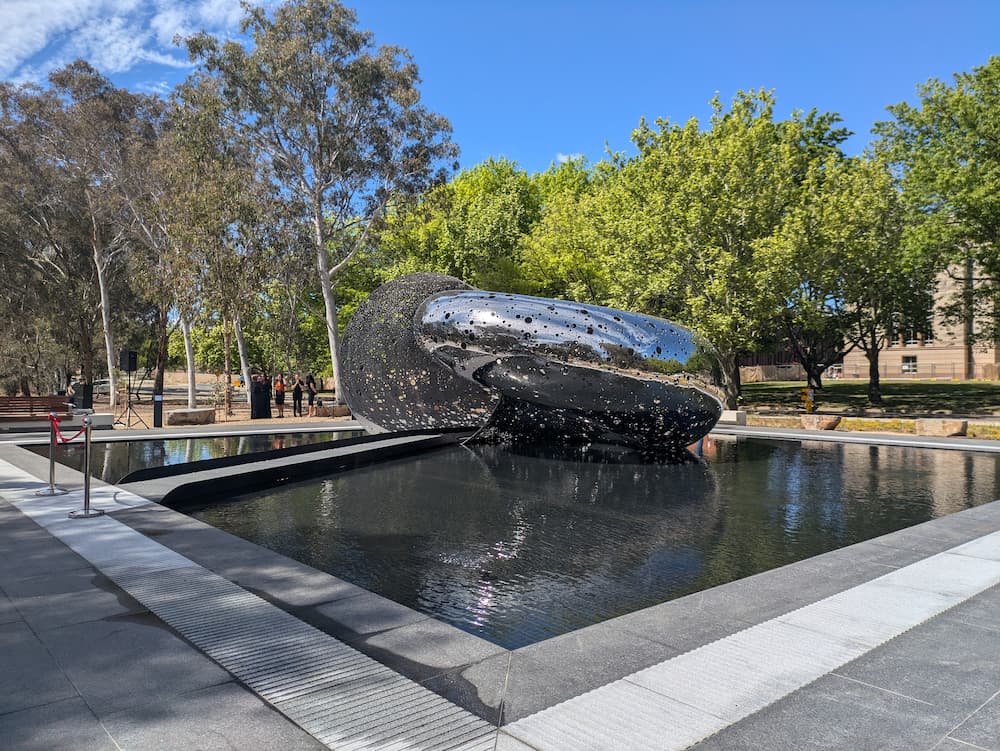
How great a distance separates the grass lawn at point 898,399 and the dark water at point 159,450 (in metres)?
21.9

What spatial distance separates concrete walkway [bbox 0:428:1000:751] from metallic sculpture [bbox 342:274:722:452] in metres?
5.43

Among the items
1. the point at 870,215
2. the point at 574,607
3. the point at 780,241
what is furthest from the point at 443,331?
the point at 870,215

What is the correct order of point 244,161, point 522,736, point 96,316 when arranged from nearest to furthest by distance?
point 522,736 → point 244,161 → point 96,316

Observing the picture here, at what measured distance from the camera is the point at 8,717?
2967mm

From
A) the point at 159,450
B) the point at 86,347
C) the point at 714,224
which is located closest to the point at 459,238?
the point at 714,224

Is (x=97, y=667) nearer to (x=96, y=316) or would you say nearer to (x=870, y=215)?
(x=870, y=215)

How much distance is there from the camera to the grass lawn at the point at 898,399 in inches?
1233

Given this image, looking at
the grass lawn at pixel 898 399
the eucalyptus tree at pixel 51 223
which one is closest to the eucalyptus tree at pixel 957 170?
the grass lawn at pixel 898 399

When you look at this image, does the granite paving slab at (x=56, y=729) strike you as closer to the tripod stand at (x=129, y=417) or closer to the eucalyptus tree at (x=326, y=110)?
the tripod stand at (x=129, y=417)

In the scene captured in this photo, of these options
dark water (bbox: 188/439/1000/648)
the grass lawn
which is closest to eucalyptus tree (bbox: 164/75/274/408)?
dark water (bbox: 188/439/1000/648)

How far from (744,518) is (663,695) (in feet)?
16.4

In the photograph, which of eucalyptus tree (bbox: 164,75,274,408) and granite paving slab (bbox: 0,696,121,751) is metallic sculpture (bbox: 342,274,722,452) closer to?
granite paving slab (bbox: 0,696,121,751)

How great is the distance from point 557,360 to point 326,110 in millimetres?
25378

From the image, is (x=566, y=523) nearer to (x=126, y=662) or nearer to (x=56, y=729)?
(x=126, y=662)
